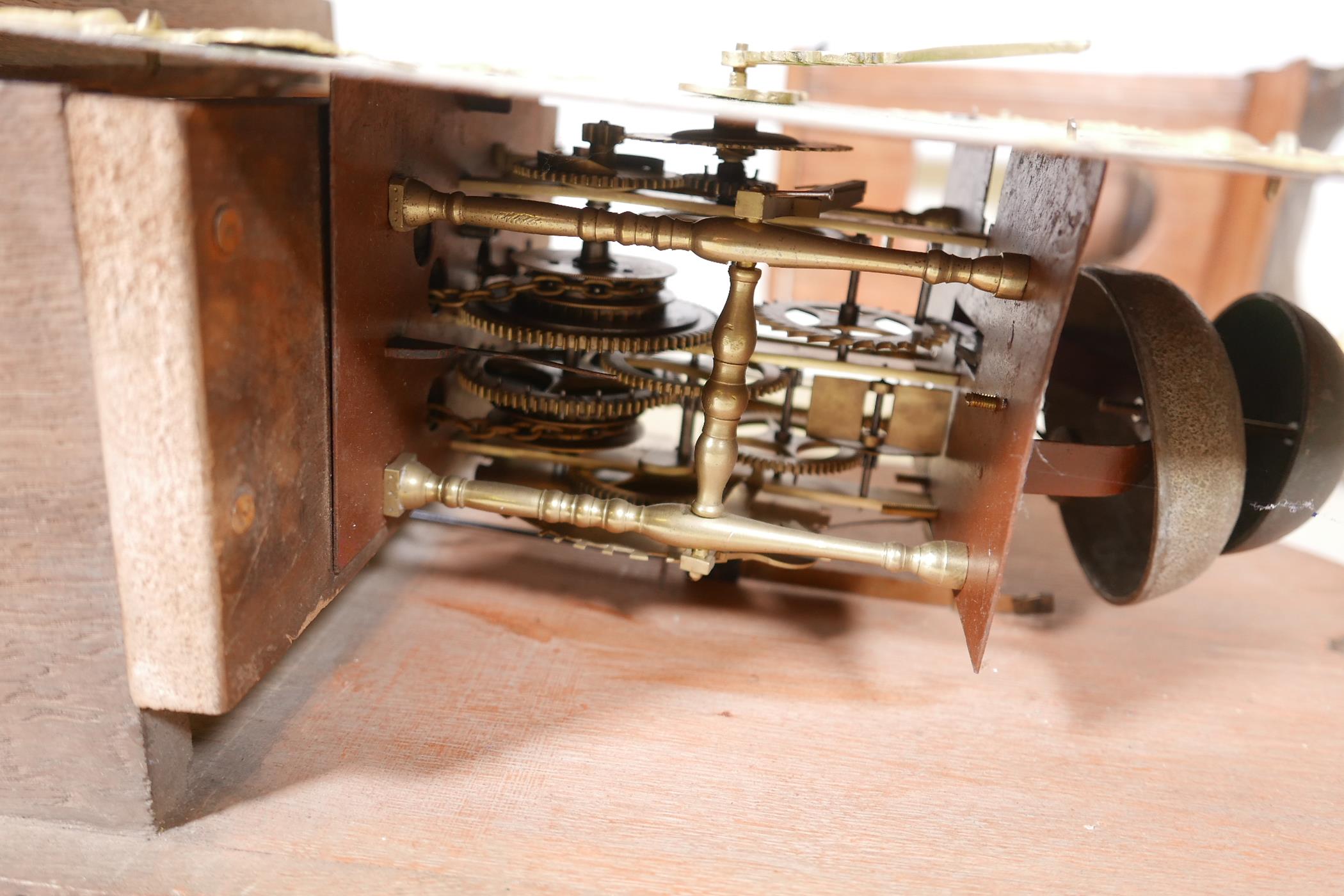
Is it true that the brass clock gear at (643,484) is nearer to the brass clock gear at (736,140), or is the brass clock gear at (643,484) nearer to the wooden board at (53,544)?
the brass clock gear at (736,140)

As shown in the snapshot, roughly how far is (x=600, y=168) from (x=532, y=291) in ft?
0.53

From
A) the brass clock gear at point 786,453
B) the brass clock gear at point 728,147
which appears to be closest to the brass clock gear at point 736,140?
the brass clock gear at point 728,147

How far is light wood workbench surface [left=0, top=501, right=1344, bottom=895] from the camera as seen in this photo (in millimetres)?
841

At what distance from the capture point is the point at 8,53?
40.4 inches

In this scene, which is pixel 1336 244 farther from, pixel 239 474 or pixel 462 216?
pixel 239 474

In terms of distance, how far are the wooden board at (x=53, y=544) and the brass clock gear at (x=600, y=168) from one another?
0.52m

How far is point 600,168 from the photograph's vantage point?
44.2 inches

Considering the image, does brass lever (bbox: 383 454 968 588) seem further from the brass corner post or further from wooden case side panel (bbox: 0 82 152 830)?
wooden case side panel (bbox: 0 82 152 830)

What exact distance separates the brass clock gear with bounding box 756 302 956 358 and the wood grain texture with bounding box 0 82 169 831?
69cm

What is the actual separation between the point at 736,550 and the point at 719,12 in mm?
1455

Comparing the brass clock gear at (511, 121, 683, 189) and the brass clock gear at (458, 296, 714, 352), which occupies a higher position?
the brass clock gear at (511, 121, 683, 189)

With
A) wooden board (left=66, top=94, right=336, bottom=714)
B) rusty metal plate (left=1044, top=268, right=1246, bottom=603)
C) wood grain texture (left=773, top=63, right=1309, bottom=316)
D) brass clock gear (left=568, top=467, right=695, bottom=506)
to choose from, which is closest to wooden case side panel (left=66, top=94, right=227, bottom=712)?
wooden board (left=66, top=94, right=336, bottom=714)

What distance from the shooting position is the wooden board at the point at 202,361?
668mm

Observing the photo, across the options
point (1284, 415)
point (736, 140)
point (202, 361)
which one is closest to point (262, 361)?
point (202, 361)
